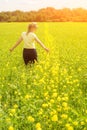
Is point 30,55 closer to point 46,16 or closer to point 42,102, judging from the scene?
point 42,102

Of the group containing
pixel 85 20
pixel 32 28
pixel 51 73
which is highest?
pixel 32 28

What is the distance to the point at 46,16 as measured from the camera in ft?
233

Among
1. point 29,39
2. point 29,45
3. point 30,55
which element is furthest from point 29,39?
point 30,55

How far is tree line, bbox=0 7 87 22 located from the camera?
69625 millimetres

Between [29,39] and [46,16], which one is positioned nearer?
[29,39]

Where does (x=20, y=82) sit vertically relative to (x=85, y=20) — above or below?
above

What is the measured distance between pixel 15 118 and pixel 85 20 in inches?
2688

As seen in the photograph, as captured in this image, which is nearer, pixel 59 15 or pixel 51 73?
pixel 51 73

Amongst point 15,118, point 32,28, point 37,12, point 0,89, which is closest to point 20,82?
point 0,89

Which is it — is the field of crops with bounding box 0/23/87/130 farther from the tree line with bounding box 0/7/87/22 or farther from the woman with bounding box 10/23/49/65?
the tree line with bounding box 0/7/87/22

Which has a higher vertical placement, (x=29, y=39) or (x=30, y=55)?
(x=29, y=39)

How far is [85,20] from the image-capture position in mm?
72562

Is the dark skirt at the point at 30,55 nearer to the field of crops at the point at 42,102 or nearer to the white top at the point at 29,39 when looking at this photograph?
the white top at the point at 29,39

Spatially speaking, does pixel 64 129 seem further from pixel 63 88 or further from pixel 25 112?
pixel 63 88
